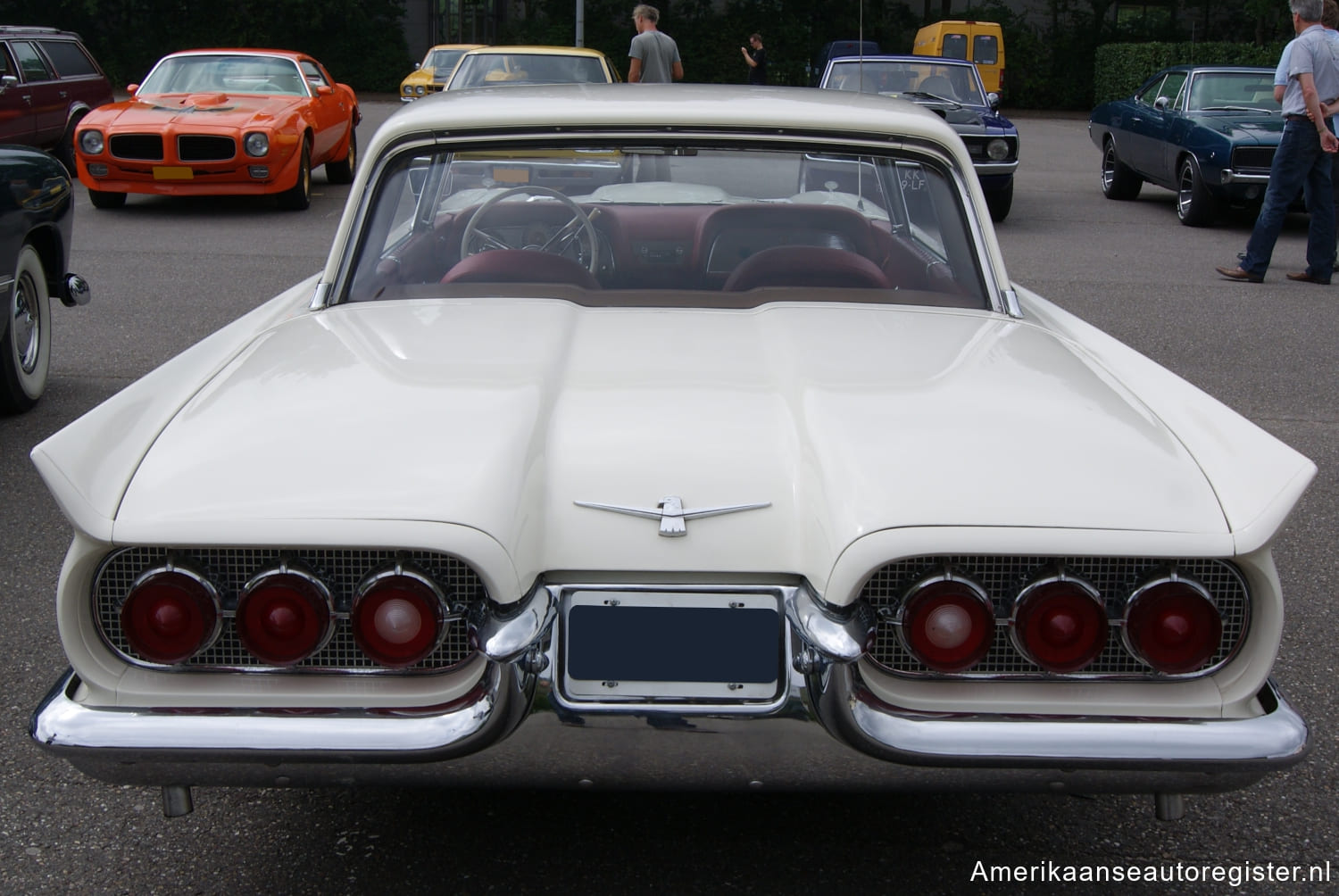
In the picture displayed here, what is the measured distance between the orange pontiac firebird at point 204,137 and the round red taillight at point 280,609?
10.4m

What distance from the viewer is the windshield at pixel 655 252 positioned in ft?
10.2

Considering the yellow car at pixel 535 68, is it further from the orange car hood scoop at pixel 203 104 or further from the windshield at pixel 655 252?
the windshield at pixel 655 252

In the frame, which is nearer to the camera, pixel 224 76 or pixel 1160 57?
pixel 224 76

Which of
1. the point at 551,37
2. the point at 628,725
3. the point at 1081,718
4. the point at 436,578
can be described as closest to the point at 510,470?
the point at 436,578

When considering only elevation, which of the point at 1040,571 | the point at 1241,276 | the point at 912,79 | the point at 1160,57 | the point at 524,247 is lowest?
the point at 1160,57

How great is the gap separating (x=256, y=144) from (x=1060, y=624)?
10.8m

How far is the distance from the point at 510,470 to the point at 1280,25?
36.4m

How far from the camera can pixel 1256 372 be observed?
690 cm

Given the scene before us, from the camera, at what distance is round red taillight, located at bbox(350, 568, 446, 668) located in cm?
199

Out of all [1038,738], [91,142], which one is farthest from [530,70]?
[1038,738]

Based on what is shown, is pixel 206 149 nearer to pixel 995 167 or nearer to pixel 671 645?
pixel 995 167

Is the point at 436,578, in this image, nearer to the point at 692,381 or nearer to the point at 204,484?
the point at 204,484

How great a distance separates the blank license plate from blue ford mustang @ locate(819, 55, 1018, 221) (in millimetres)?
10419

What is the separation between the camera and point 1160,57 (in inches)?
1187
